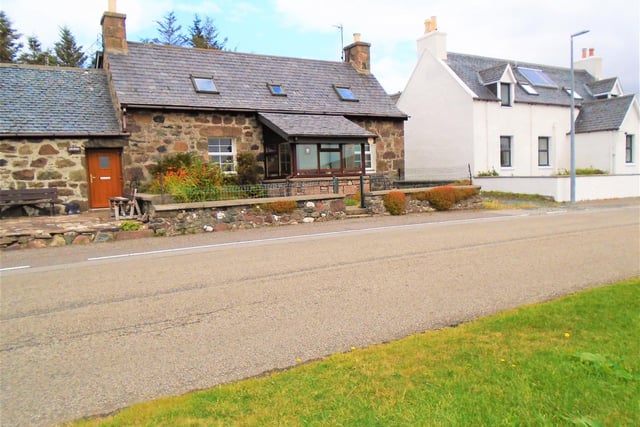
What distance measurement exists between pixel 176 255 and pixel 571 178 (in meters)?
19.4

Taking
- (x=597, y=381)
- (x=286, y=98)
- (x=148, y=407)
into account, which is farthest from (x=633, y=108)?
(x=148, y=407)

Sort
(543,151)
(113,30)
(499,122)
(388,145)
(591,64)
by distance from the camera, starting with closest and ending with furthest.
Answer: (113,30) < (388,145) < (499,122) < (543,151) < (591,64)

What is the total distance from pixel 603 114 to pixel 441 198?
→ 1867 centimetres

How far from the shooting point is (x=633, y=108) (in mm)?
30094

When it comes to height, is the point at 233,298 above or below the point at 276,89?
below

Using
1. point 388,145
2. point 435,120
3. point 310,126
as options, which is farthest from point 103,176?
point 435,120

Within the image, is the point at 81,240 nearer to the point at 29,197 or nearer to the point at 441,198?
the point at 29,197

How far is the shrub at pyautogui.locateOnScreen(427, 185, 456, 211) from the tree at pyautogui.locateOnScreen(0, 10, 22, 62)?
41017 mm

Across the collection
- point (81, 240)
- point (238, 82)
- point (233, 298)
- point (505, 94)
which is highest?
point (505, 94)

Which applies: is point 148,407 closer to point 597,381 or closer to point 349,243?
point 597,381

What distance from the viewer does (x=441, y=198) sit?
1827 cm

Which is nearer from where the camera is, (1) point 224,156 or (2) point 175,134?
(2) point 175,134

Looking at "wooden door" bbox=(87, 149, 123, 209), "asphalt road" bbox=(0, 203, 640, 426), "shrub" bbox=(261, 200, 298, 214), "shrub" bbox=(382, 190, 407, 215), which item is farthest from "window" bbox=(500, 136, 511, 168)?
"wooden door" bbox=(87, 149, 123, 209)

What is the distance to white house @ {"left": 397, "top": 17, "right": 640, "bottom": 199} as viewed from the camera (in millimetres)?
27078
